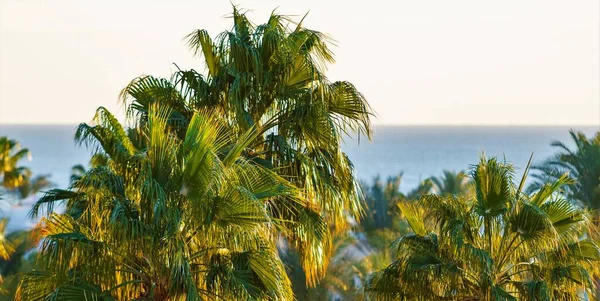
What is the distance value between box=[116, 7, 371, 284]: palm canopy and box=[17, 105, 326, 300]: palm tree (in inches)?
47.2

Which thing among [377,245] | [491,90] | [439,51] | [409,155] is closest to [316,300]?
[377,245]

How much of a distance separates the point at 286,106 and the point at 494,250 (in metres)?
3.28

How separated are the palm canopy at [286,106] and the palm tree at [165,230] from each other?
3.94 ft

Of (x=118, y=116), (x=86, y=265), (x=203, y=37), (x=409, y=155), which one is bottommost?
(x=409, y=155)

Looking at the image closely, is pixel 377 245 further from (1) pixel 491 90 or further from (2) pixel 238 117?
(1) pixel 491 90

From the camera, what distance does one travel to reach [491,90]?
110875mm

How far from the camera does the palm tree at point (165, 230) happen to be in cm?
703

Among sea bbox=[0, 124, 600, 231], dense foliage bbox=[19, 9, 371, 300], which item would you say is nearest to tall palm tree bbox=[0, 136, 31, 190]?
dense foliage bbox=[19, 9, 371, 300]

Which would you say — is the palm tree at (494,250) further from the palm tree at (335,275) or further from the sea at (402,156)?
the sea at (402,156)

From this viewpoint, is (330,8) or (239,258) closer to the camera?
(239,258)

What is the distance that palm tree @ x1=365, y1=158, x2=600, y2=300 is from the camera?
31.8ft

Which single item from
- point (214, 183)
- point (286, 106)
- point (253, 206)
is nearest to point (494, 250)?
point (286, 106)

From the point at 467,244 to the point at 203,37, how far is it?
154 inches

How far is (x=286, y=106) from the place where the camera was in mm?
9383
